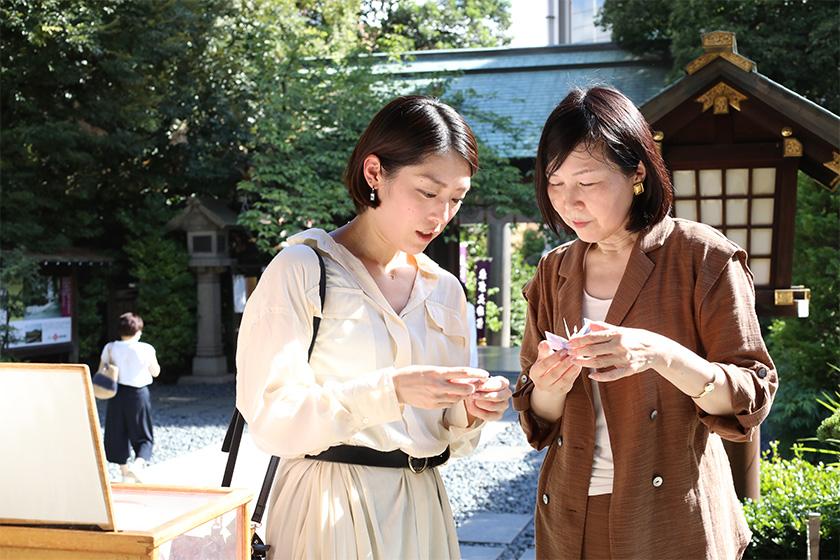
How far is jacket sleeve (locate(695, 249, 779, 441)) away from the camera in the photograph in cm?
179

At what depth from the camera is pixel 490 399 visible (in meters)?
1.91

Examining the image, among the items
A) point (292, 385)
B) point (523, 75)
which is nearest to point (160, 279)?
point (523, 75)

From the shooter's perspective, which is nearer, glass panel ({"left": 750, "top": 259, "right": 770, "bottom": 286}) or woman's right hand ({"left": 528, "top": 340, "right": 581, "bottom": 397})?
woman's right hand ({"left": 528, "top": 340, "right": 581, "bottom": 397})

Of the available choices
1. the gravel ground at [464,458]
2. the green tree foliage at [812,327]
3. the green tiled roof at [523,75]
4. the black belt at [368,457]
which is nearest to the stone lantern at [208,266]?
the gravel ground at [464,458]

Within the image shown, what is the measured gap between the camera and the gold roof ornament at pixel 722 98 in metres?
4.15

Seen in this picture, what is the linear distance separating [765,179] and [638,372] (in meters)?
2.85

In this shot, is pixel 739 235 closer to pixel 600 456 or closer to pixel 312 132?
pixel 600 456

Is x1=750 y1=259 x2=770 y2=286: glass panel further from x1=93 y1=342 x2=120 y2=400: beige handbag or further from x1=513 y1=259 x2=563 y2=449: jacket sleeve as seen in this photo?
x1=93 y1=342 x2=120 y2=400: beige handbag

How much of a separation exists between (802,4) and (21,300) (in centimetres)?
1181

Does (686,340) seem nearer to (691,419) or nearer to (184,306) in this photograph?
(691,419)

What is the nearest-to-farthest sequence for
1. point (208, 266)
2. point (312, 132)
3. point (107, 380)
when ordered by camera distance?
point (107, 380) < point (312, 132) < point (208, 266)

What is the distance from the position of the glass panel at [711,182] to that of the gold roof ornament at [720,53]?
505 mm

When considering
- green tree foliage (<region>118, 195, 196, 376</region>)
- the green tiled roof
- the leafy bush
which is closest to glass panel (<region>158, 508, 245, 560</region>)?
the leafy bush

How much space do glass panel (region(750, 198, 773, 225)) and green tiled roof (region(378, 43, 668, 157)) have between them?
970 cm
